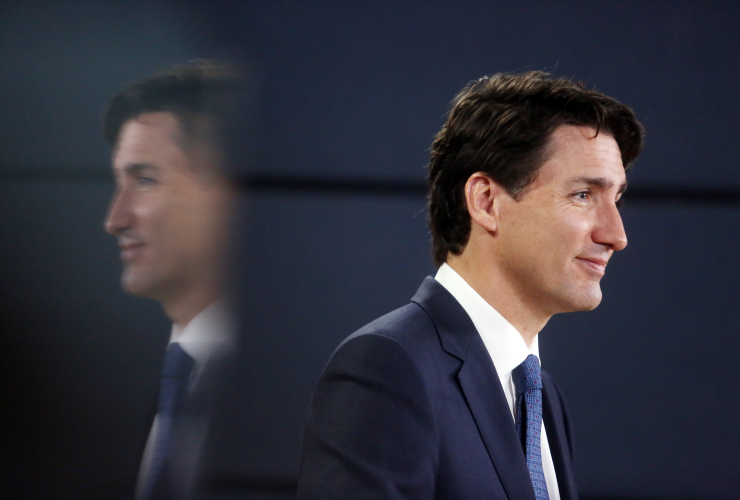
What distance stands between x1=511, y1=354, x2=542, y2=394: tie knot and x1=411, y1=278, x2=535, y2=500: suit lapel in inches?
2.0

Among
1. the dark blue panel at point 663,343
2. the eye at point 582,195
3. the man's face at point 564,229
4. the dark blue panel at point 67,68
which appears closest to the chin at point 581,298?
the man's face at point 564,229

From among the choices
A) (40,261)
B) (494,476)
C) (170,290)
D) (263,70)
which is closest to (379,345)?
(494,476)

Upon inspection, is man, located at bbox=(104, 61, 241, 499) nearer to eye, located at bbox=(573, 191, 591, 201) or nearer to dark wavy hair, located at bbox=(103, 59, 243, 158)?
dark wavy hair, located at bbox=(103, 59, 243, 158)

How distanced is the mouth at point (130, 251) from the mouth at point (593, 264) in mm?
555

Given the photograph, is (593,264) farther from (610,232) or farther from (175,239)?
(175,239)

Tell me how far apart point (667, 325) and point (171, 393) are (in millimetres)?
814

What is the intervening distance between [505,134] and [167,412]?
567mm

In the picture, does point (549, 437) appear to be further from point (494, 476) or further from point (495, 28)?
point (495, 28)

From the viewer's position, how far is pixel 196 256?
31.5 inches

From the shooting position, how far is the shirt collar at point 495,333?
0.73 m

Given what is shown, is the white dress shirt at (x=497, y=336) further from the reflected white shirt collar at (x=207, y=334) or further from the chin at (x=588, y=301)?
the reflected white shirt collar at (x=207, y=334)

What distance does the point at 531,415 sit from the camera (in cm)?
72

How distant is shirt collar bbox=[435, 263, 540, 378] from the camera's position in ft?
2.40

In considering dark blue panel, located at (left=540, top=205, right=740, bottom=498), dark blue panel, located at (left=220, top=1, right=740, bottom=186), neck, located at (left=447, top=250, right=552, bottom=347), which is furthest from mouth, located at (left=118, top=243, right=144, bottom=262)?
dark blue panel, located at (left=540, top=205, right=740, bottom=498)
